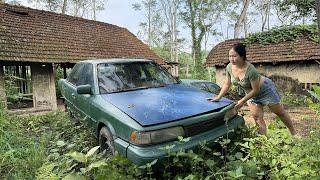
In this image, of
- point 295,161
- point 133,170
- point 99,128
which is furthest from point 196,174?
point 99,128

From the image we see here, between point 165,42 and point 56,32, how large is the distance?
39.0 meters

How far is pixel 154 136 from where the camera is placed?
3.95 m

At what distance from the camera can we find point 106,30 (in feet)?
74.9

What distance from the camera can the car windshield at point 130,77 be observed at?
5473 millimetres

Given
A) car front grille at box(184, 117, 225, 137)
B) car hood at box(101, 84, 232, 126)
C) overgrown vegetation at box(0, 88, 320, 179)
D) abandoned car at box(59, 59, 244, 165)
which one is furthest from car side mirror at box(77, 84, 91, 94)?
car front grille at box(184, 117, 225, 137)

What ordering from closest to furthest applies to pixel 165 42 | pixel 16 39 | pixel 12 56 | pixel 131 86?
pixel 131 86
pixel 12 56
pixel 16 39
pixel 165 42

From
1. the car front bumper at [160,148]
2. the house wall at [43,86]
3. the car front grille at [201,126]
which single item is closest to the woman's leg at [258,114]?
the car front grille at [201,126]

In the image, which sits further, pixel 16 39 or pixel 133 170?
pixel 16 39

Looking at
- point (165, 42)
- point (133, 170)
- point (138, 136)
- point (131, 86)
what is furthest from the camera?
point (165, 42)

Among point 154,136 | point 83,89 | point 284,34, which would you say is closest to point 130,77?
point 83,89

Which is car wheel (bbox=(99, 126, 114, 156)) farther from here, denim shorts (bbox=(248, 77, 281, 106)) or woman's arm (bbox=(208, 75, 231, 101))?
denim shorts (bbox=(248, 77, 281, 106))

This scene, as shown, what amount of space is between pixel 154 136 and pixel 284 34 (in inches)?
727

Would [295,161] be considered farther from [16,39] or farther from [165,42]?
[165,42]

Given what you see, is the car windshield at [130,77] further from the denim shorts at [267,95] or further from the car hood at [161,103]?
the denim shorts at [267,95]
